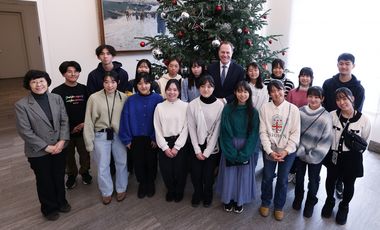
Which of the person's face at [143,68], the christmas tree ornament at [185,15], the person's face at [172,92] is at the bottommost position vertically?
the person's face at [172,92]

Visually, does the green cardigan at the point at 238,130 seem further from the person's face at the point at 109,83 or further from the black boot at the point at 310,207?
the person's face at the point at 109,83

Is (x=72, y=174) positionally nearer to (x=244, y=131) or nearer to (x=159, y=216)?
(x=159, y=216)

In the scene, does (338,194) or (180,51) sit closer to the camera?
(338,194)

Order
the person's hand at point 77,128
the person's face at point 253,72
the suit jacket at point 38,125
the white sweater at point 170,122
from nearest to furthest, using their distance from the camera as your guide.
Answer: the suit jacket at point 38,125, the white sweater at point 170,122, the person's hand at point 77,128, the person's face at point 253,72

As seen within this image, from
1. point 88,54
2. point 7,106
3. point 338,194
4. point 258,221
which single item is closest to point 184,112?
point 258,221

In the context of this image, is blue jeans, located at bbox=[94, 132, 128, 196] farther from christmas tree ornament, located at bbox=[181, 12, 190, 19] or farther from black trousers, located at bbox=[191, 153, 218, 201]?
christmas tree ornament, located at bbox=[181, 12, 190, 19]

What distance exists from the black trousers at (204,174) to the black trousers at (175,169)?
3.8 inches

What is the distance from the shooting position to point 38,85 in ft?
6.11

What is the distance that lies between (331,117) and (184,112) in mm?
1179

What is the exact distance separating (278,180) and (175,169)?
890 mm

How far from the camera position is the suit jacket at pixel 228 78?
2.42m

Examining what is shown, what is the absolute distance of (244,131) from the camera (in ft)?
6.61

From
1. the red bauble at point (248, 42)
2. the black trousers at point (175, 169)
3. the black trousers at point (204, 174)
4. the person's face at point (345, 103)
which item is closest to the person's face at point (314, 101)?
the person's face at point (345, 103)

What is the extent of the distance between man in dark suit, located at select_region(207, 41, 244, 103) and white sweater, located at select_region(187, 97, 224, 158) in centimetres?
34
